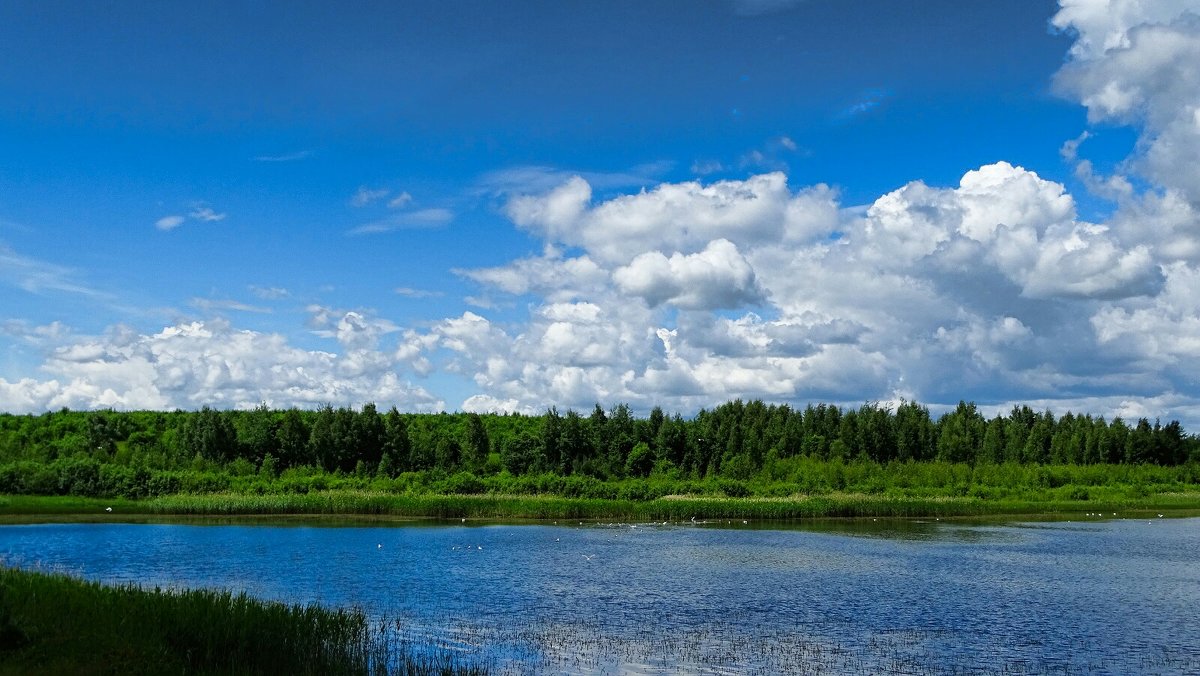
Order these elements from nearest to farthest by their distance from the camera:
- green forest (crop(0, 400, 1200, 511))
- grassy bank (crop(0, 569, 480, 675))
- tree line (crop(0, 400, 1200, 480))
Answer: grassy bank (crop(0, 569, 480, 675))
green forest (crop(0, 400, 1200, 511))
tree line (crop(0, 400, 1200, 480))

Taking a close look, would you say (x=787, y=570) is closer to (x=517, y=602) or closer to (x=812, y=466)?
(x=517, y=602)

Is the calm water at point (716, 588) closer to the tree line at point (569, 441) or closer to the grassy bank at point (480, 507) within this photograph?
the grassy bank at point (480, 507)

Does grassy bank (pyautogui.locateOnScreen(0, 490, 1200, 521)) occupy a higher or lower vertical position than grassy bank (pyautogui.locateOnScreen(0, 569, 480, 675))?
lower

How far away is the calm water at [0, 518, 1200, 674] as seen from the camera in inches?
981

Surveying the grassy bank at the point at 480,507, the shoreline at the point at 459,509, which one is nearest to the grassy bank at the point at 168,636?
the shoreline at the point at 459,509

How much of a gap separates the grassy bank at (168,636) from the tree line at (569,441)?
245ft

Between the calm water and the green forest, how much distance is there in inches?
1017

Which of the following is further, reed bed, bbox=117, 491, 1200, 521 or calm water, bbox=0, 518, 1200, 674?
reed bed, bbox=117, 491, 1200, 521

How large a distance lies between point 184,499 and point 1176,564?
7041 centimetres

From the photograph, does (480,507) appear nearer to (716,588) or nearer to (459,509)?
(459,509)

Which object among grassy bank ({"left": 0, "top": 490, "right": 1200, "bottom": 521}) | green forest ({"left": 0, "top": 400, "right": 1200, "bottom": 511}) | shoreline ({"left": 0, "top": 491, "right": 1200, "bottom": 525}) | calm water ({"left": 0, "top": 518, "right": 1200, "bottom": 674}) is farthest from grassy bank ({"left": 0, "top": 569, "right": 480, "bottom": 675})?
green forest ({"left": 0, "top": 400, "right": 1200, "bottom": 511})

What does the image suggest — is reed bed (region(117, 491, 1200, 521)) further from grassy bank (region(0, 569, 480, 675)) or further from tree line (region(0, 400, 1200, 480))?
grassy bank (region(0, 569, 480, 675))

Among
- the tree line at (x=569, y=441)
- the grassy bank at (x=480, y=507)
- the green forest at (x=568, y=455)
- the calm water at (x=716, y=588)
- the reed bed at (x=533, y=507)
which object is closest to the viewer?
the calm water at (x=716, y=588)

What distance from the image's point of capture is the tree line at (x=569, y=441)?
105 m
